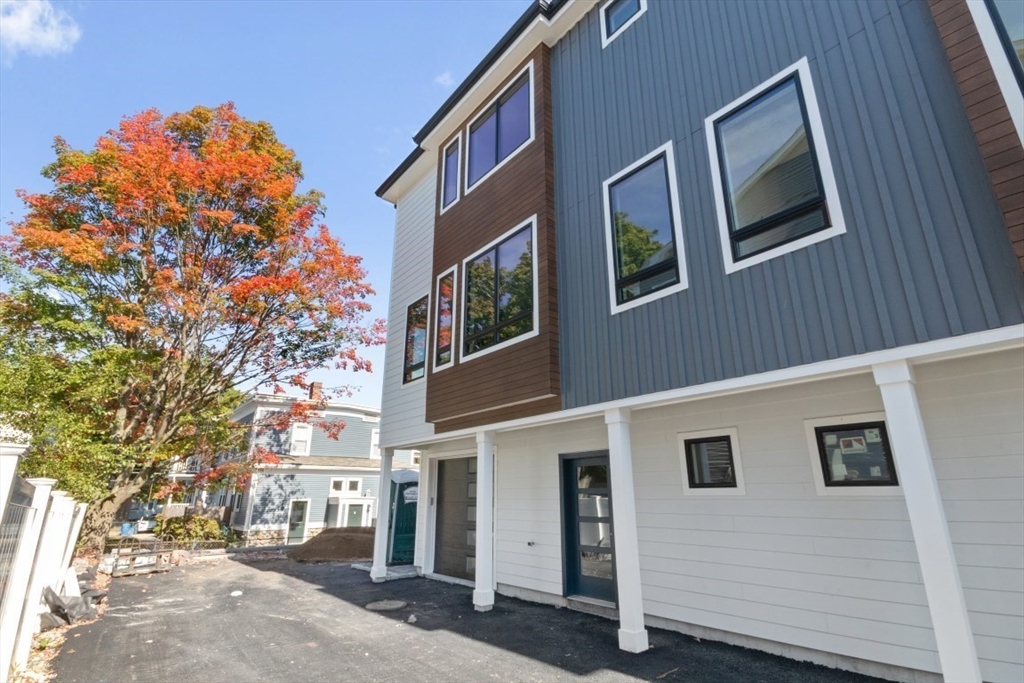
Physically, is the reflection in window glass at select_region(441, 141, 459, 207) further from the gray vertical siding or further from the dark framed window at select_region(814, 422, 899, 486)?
the dark framed window at select_region(814, 422, 899, 486)

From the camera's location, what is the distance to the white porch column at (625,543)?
4.76 meters

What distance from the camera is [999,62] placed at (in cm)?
304

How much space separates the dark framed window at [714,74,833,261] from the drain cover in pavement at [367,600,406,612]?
276 inches

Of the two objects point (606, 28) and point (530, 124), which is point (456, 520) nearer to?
point (530, 124)

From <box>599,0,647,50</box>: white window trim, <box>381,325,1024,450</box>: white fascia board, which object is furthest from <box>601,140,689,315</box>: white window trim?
<box>599,0,647,50</box>: white window trim

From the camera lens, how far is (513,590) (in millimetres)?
7625

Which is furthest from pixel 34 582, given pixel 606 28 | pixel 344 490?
pixel 344 490

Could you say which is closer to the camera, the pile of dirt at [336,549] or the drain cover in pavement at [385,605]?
the drain cover in pavement at [385,605]

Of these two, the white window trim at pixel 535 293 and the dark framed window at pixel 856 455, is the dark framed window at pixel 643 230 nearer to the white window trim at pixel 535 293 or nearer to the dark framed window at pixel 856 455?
the white window trim at pixel 535 293

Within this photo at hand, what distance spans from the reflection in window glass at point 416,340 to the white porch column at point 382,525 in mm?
1900

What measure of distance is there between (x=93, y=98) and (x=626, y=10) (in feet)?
46.1

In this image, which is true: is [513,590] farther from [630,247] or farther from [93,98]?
[93,98]

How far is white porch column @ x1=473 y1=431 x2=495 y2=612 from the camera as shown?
688 cm

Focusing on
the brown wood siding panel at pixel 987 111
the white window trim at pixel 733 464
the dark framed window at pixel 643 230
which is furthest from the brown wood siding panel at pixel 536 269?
the brown wood siding panel at pixel 987 111
